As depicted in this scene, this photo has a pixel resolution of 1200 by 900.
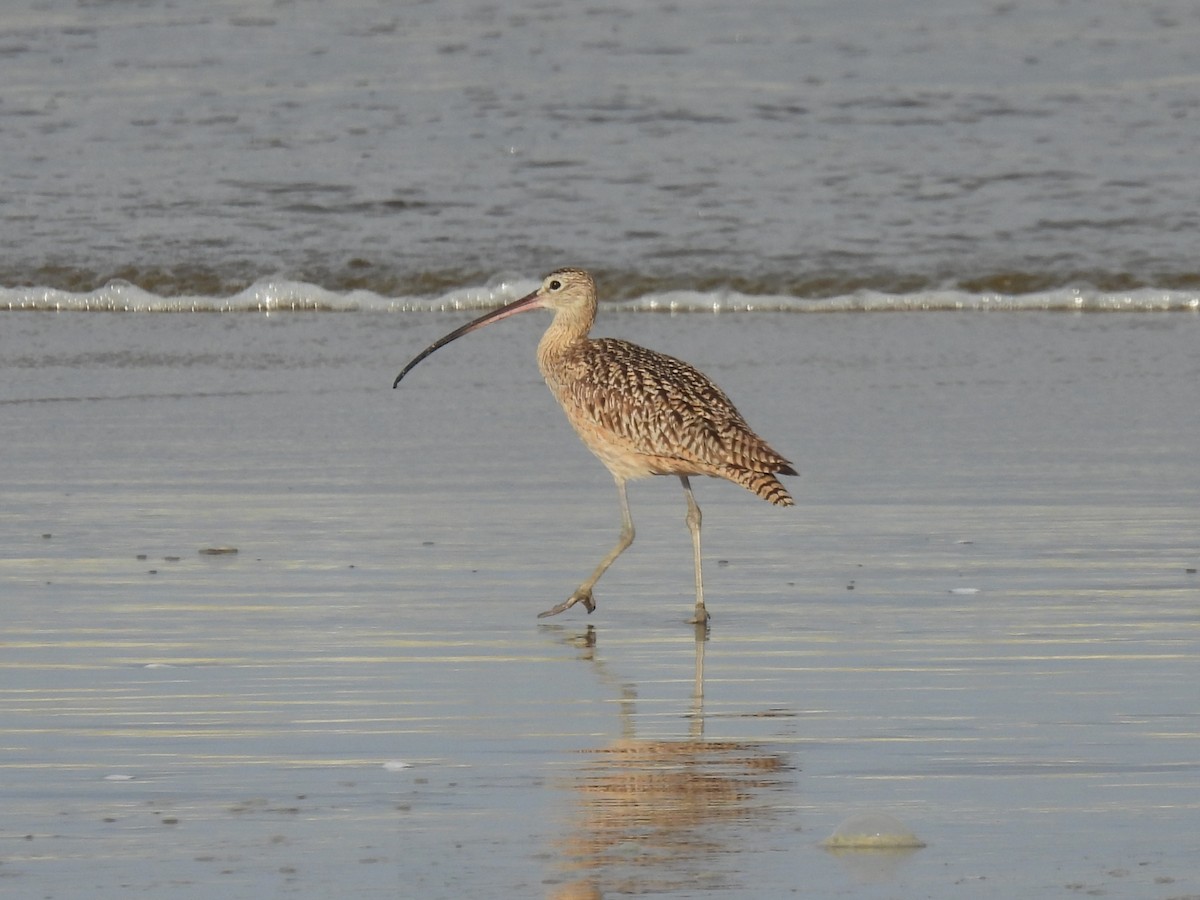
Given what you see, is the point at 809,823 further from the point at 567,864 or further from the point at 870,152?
the point at 870,152

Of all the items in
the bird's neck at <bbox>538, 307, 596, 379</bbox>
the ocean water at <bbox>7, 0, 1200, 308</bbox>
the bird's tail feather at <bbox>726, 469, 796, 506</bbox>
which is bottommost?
the bird's tail feather at <bbox>726, 469, 796, 506</bbox>

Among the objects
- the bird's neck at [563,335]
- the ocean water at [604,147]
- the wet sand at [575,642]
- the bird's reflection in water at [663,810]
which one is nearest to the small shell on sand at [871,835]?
the wet sand at [575,642]

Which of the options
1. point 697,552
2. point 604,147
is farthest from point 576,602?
point 604,147

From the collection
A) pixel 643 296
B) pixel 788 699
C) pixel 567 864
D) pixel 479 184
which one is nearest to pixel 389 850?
pixel 567 864

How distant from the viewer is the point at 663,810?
4457mm

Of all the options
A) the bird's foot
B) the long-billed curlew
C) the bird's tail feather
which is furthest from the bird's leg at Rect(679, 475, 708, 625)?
the bird's foot

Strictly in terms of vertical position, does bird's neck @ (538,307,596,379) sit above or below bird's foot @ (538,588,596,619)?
above

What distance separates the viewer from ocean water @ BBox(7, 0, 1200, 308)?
14.7m

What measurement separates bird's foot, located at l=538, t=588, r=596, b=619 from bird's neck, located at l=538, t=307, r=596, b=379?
1.46m

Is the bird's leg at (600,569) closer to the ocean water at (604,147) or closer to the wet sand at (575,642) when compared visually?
the wet sand at (575,642)

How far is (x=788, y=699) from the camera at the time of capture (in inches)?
217

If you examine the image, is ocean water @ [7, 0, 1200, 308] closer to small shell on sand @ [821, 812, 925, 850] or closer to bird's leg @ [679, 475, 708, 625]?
bird's leg @ [679, 475, 708, 625]

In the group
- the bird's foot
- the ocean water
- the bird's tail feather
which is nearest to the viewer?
the bird's foot

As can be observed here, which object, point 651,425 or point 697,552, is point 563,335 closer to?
point 651,425
